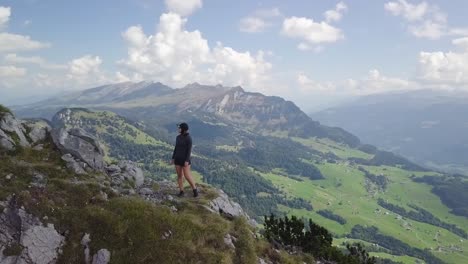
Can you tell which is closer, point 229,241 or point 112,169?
point 229,241

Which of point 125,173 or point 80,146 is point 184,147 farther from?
point 80,146

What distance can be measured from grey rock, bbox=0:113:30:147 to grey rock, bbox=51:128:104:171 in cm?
221

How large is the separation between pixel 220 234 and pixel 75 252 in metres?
8.29

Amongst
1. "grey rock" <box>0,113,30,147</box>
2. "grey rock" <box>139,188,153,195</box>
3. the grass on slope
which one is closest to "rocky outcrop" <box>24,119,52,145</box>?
"grey rock" <box>0,113,30,147</box>

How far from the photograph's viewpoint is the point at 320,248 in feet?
126

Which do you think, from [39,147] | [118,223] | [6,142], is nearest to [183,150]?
[118,223]

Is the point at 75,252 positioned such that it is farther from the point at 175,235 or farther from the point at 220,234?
the point at 220,234

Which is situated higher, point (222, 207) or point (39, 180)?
point (39, 180)

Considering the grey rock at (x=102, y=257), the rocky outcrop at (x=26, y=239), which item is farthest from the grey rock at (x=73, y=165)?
the grey rock at (x=102, y=257)

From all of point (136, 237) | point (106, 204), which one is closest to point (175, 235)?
point (136, 237)

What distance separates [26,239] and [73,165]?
9.32 m

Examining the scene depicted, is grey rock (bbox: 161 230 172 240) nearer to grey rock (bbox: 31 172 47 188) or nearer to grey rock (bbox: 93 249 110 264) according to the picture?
grey rock (bbox: 93 249 110 264)

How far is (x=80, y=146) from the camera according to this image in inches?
1294

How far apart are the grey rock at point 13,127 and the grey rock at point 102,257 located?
535 inches
